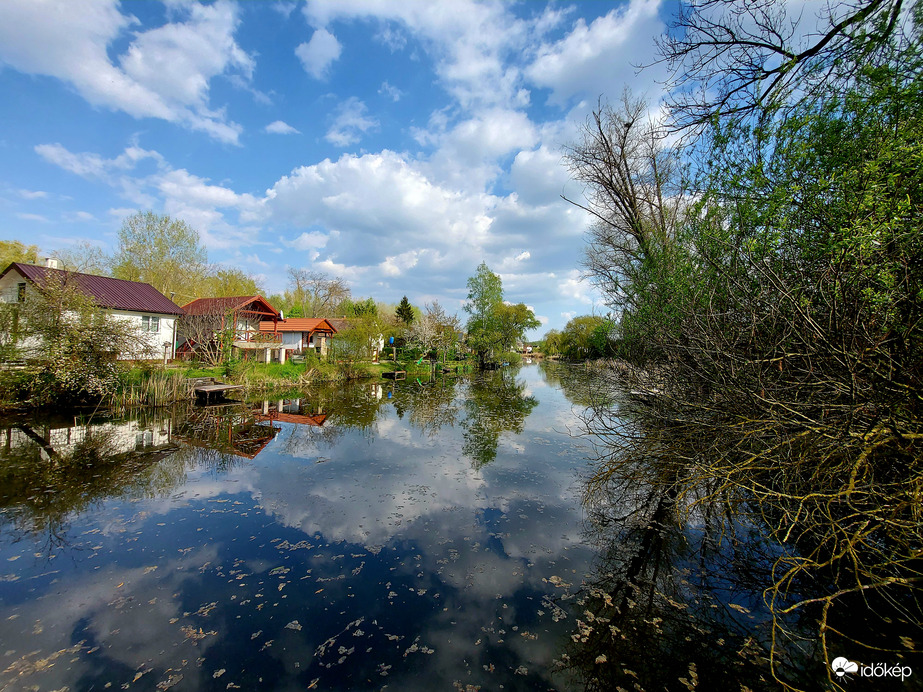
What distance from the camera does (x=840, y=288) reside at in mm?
3059

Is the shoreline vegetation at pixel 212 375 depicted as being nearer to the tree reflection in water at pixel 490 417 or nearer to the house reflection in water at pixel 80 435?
the house reflection in water at pixel 80 435

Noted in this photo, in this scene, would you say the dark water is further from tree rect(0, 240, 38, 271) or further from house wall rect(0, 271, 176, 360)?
tree rect(0, 240, 38, 271)

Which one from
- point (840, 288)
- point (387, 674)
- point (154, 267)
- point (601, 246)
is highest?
point (154, 267)

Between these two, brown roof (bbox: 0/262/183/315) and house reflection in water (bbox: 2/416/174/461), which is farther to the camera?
brown roof (bbox: 0/262/183/315)

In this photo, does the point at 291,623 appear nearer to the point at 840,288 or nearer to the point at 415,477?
the point at 415,477

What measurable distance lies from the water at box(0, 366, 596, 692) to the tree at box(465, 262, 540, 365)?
119 ft

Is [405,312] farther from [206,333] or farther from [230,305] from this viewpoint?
[206,333]

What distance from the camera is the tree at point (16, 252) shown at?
1146 inches

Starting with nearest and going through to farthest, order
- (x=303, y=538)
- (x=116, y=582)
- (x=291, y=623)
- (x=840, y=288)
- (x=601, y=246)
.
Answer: (x=840, y=288) < (x=291, y=623) < (x=116, y=582) < (x=303, y=538) < (x=601, y=246)

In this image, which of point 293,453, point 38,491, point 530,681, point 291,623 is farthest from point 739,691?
point 38,491

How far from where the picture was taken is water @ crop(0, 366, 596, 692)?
133 inches

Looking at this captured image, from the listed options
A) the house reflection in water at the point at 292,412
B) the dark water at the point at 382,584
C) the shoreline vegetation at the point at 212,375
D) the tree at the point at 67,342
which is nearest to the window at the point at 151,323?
the shoreline vegetation at the point at 212,375

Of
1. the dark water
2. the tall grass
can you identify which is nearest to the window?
the tall grass

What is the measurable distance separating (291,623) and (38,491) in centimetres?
623
